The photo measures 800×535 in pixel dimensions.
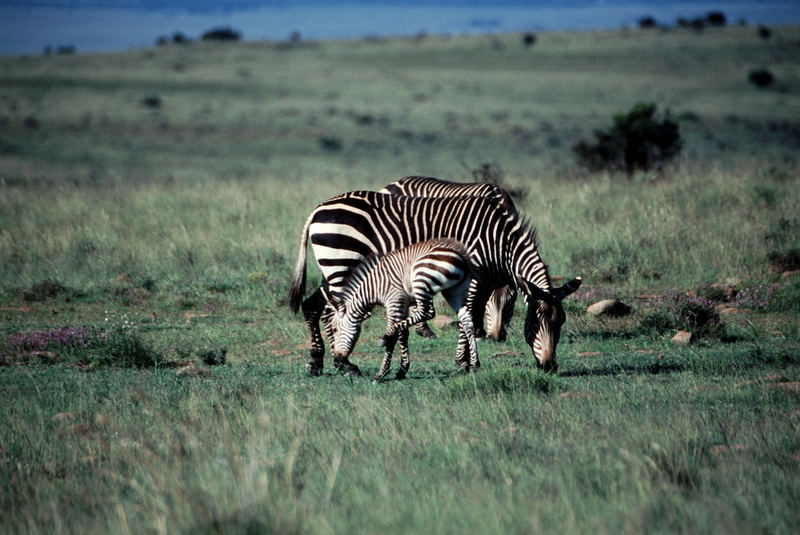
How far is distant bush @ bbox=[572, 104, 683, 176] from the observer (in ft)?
68.4

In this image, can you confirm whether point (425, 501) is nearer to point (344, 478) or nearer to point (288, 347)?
point (344, 478)

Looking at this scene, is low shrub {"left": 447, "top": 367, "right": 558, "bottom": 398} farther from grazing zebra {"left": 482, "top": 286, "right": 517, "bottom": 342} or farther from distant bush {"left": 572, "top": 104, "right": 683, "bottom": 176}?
distant bush {"left": 572, "top": 104, "right": 683, "bottom": 176}

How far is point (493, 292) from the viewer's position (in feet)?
32.0

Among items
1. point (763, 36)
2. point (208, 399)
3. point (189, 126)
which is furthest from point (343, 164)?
point (763, 36)

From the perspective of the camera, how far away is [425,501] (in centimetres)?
450

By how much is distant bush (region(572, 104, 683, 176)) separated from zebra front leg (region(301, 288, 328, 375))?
12.7 metres

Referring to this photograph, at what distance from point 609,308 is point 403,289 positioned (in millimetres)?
3236

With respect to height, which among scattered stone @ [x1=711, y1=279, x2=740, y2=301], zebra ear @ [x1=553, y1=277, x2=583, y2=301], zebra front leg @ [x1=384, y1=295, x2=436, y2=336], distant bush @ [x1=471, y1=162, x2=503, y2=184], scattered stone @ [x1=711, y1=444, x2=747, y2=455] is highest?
distant bush @ [x1=471, y1=162, x2=503, y2=184]

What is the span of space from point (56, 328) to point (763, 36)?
70396 mm

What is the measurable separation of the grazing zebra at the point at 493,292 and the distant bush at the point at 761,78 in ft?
146

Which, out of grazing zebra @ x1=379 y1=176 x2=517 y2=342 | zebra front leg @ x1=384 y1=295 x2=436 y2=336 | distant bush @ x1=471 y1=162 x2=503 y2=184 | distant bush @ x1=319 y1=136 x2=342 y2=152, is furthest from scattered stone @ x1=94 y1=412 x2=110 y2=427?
distant bush @ x1=319 y1=136 x2=342 y2=152

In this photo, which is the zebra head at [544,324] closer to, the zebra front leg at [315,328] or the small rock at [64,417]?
the zebra front leg at [315,328]

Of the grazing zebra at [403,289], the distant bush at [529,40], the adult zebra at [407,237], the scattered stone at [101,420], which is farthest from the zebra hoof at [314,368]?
the distant bush at [529,40]

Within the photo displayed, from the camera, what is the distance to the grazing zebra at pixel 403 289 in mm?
7879
